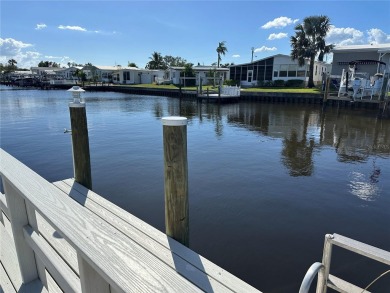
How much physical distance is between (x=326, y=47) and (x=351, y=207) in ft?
108

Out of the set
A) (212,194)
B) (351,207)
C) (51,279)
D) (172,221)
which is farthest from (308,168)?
(51,279)

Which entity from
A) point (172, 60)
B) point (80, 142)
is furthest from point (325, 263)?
point (172, 60)

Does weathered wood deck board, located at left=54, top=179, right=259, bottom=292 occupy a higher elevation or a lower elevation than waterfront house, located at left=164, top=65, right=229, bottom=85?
lower

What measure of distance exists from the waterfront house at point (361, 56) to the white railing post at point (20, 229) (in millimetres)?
30491

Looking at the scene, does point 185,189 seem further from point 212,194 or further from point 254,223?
point 212,194

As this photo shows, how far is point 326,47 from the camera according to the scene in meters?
33.5

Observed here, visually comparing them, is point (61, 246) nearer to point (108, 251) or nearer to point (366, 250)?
point (108, 251)

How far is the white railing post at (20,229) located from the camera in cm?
185

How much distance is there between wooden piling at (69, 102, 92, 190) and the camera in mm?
4441

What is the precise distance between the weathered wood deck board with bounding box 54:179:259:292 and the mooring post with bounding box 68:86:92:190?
1.08 metres

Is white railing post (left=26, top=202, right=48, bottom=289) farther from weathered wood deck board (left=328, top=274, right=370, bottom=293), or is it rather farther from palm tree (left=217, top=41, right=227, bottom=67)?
palm tree (left=217, top=41, right=227, bottom=67)

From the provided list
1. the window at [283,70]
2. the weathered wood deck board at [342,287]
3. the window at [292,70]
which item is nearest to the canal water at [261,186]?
the weathered wood deck board at [342,287]

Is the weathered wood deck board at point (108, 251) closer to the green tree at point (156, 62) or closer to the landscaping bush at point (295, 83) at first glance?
the landscaping bush at point (295, 83)

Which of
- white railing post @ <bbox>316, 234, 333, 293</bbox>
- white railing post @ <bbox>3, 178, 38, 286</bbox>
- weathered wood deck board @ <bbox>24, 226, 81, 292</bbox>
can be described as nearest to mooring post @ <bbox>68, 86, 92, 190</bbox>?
white railing post @ <bbox>3, 178, 38, 286</bbox>
